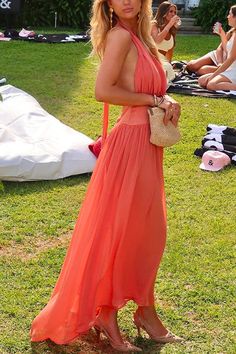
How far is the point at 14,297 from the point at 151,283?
1099 millimetres

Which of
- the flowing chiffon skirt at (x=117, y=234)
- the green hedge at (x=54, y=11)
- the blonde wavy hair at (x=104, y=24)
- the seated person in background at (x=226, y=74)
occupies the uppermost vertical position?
the blonde wavy hair at (x=104, y=24)

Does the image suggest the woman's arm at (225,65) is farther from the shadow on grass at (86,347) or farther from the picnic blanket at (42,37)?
the shadow on grass at (86,347)

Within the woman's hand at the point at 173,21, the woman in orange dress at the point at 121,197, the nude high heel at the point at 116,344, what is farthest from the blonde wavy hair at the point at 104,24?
the woman's hand at the point at 173,21

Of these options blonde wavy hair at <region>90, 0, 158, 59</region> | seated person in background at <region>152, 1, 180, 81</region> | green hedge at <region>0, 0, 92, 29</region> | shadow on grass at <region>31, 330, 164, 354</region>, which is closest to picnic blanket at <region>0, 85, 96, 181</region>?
blonde wavy hair at <region>90, 0, 158, 59</region>

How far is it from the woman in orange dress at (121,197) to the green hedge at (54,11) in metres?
13.6

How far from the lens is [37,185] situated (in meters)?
6.14

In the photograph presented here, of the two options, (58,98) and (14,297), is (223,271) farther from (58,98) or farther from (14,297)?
(58,98)

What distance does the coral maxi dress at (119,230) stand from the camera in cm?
341

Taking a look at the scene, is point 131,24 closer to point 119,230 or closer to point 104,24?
point 104,24

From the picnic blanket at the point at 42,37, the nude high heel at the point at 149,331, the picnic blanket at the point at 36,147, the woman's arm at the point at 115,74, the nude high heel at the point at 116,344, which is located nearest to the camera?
the woman's arm at the point at 115,74

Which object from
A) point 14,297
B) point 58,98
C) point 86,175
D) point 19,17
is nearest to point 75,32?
point 19,17

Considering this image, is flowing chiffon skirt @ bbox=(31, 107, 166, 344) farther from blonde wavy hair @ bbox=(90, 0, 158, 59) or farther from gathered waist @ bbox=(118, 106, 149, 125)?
blonde wavy hair @ bbox=(90, 0, 158, 59)

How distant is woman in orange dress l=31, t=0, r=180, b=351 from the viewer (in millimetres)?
3318

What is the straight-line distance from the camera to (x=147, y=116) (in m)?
3.44
